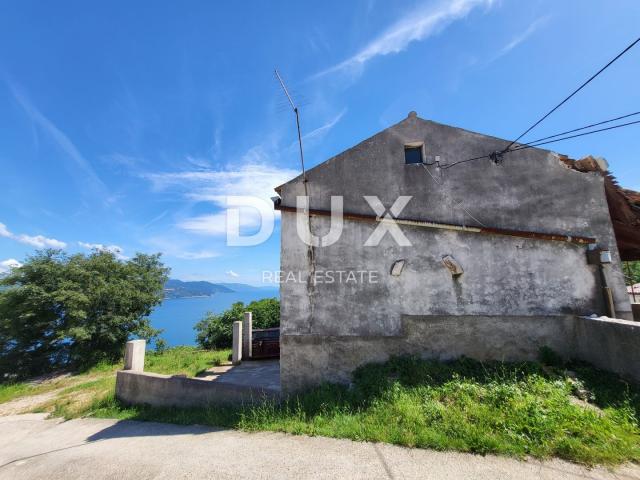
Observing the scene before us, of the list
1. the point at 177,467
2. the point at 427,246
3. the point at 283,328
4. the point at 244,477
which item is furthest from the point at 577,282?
the point at 177,467

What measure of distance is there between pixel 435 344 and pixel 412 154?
4.78 metres

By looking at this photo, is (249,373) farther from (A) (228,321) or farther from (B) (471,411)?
(A) (228,321)

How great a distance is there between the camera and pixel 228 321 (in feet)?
61.5

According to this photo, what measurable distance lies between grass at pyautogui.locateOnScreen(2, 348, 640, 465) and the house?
21.4 inches

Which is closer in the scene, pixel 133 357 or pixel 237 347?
pixel 133 357

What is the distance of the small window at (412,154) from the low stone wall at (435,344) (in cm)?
398

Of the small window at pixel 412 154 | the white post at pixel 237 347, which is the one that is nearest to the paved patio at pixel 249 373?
the white post at pixel 237 347

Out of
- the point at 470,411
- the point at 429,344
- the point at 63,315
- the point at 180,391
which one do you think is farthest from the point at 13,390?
the point at 470,411

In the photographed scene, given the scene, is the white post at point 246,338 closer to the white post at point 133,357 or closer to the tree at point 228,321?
the white post at point 133,357

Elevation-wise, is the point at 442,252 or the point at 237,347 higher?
the point at 442,252

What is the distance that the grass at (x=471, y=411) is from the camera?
152 inches

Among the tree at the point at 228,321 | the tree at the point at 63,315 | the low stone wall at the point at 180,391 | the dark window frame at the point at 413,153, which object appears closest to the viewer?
the low stone wall at the point at 180,391

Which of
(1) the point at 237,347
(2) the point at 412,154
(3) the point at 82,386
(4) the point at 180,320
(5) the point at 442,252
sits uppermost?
(2) the point at 412,154

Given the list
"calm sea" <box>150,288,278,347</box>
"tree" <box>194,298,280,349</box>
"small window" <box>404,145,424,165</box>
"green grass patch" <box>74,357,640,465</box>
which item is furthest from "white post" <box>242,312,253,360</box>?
"small window" <box>404,145,424,165</box>
